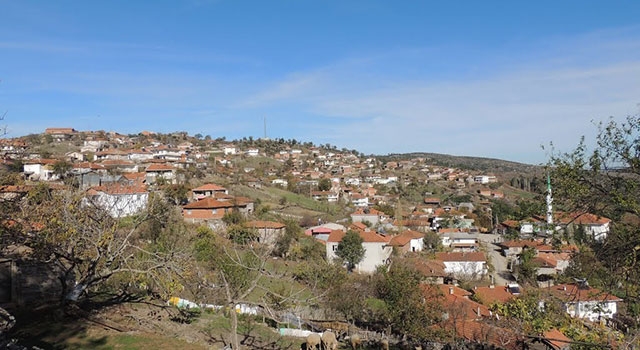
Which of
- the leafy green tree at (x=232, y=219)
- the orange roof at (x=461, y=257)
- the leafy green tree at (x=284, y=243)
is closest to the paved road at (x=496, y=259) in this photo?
the orange roof at (x=461, y=257)

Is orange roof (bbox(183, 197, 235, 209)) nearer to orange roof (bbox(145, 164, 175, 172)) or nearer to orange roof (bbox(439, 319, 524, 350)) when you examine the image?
orange roof (bbox(145, 164, 175, 172))

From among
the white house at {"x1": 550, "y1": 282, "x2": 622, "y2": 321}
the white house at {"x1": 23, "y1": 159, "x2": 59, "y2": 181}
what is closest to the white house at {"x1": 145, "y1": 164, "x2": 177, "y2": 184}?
the white house at {"x1": 23, "y1": 159, "x2": 59, "y2": 181}

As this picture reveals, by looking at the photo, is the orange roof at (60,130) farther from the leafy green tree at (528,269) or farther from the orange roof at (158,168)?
the leafy green tree at (528,269)

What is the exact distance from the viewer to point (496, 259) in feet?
152

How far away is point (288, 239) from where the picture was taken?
36781 millimetres

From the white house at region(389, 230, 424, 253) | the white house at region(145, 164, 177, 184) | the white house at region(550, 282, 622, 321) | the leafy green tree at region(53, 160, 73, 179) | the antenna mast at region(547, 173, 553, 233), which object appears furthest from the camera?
the white house at region(145, 164, 177, 184)

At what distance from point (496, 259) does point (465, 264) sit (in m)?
8.96

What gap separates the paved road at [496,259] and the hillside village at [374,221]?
15cm

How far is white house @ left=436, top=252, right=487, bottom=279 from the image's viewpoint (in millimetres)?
38869

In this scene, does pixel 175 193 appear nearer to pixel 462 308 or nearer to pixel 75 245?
pixel 462 308

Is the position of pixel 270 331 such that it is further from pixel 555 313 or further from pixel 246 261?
pixel 555 313

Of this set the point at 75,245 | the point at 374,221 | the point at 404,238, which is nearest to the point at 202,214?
the point at 404,238

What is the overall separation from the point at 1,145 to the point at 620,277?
1338 centimetres

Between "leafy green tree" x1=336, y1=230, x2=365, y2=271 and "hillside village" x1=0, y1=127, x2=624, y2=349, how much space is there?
0.28 metres
